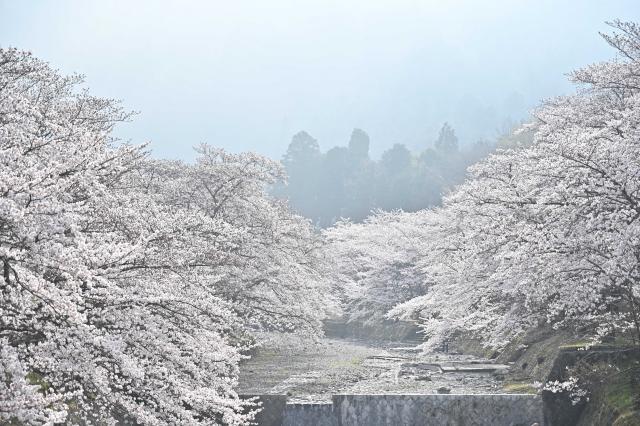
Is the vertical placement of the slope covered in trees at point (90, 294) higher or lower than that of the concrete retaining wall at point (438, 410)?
higher

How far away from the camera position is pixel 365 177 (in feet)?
333

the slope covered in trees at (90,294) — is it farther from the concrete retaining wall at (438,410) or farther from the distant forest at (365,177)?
the distant forest at (365,177)

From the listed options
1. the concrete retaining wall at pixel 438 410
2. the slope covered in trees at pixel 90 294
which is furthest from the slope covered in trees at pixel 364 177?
the slope covered in trees at pixel 90 294

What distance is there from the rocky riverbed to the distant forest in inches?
2359

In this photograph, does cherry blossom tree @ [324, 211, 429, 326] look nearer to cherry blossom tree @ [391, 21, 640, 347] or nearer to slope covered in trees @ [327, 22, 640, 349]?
slope covered in trees @ [327, 22, 640, 349]

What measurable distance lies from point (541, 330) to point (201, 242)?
13.2 metres

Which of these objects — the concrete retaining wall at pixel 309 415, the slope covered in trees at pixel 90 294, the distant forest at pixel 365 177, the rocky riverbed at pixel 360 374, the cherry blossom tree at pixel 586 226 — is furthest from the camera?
the distant forest at pixel 365 177

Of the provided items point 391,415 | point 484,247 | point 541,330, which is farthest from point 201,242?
point 541,330

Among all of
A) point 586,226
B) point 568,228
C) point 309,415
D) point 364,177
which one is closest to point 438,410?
point 309,415

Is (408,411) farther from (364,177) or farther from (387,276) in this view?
(364,177)

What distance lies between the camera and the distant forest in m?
92.8

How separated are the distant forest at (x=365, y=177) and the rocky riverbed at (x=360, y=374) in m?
59.9

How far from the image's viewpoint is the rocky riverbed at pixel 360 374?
1684 centimetres

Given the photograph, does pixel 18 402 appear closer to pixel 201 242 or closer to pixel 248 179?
pixel 201 242
